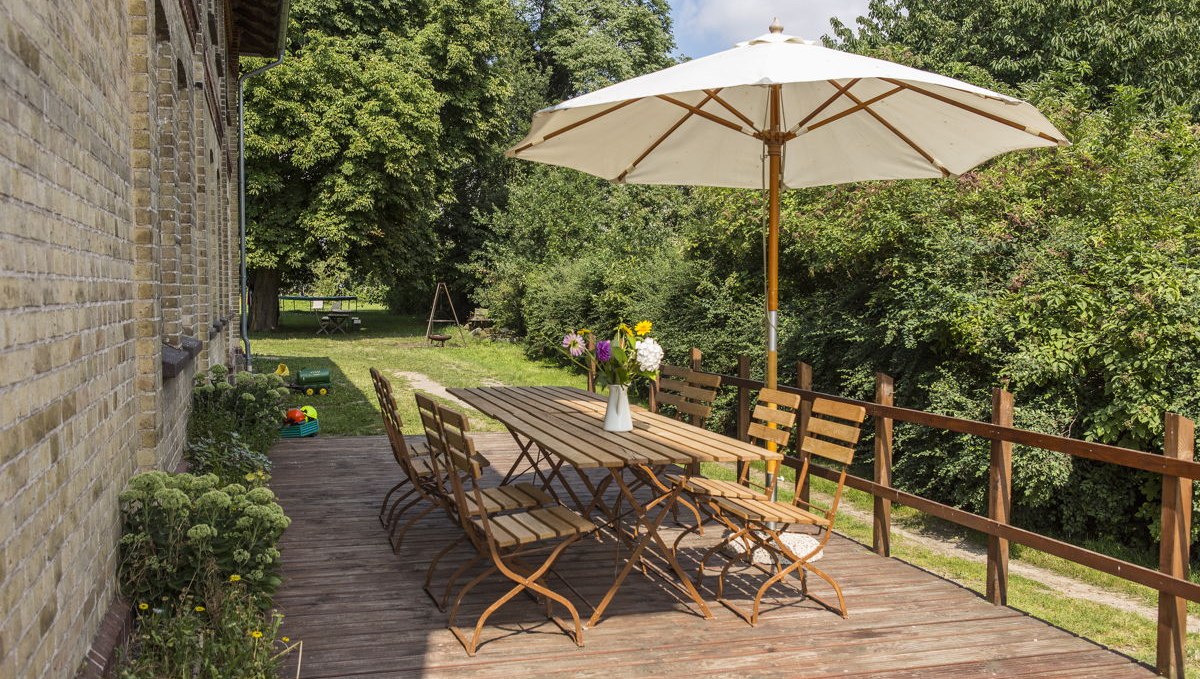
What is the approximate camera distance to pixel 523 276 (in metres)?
21.6

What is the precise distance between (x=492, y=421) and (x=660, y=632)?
305 inches

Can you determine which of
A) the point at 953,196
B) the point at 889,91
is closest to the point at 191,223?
the point at 889,91

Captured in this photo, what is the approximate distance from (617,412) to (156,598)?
2.43m

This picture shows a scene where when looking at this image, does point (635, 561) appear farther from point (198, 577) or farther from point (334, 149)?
point (334, 149)

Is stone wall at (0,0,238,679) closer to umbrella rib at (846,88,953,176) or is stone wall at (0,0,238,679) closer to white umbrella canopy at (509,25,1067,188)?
white umbrella canopy at (509,25,1067,188)

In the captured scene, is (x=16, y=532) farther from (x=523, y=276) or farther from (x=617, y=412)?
(x=523, y=276)

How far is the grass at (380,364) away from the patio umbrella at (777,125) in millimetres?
5611

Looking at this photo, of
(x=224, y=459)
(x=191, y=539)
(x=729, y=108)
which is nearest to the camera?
(x=191, y=539)

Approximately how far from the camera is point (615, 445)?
4.61 meters

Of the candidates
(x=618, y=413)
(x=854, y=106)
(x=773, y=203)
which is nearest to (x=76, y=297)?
(x=618, y=413)

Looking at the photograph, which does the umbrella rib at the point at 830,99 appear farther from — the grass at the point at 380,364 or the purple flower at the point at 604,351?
the grass at the point at 380,364

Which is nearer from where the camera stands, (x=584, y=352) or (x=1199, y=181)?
(x=584, y=352)

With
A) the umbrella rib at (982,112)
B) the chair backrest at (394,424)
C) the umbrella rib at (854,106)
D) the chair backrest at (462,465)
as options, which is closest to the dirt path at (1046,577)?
the umbrella rib at (982,112)

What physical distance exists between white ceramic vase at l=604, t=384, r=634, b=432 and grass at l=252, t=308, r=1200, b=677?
7.39ft
